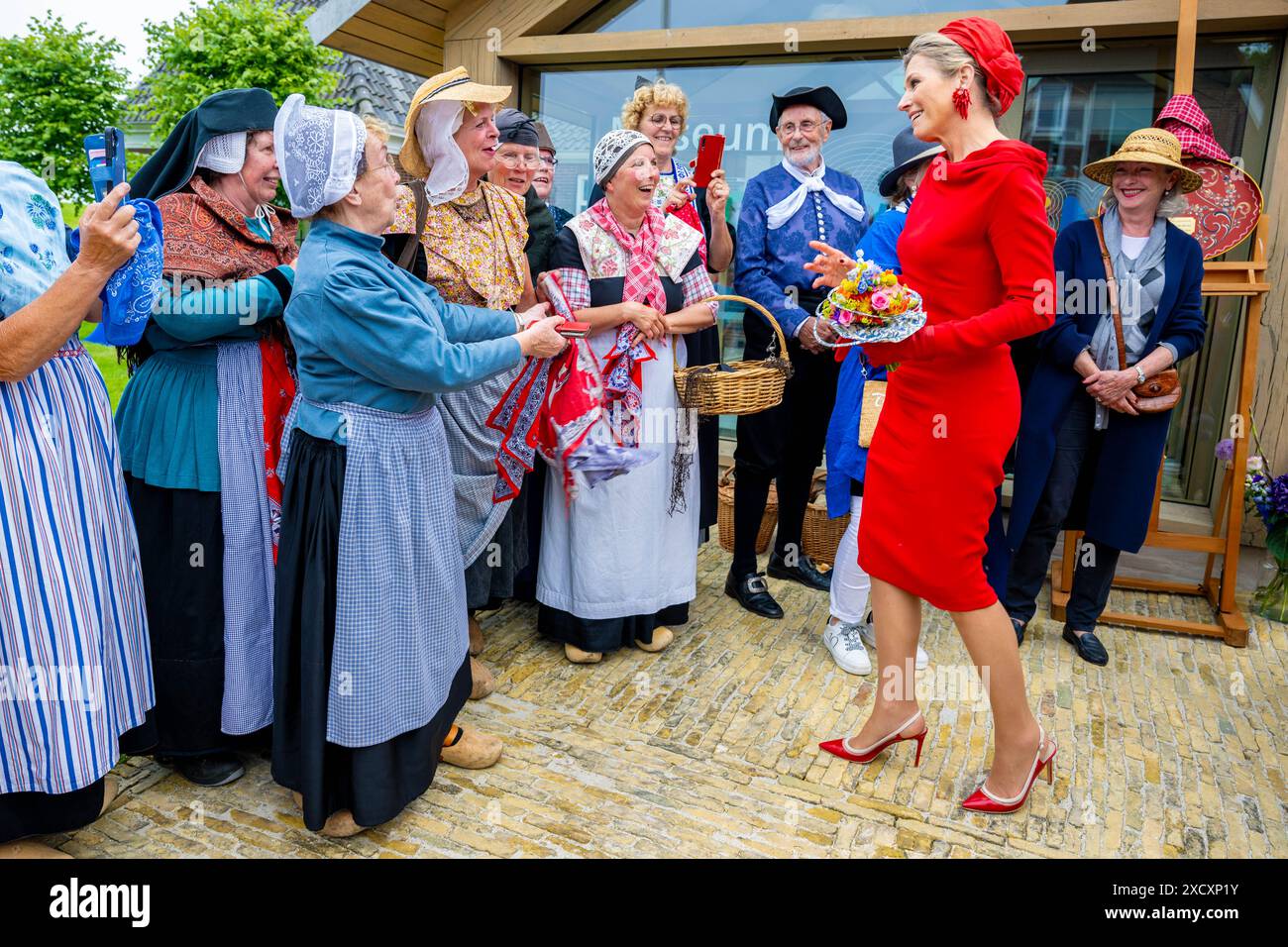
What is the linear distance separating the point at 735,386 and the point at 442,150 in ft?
4.60

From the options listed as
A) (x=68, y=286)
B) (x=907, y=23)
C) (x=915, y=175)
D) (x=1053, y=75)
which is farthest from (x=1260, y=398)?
(x=68, y=286)

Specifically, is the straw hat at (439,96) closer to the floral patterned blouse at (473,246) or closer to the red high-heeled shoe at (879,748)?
the floral patterned blouse at (473,246)

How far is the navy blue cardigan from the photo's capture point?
12.9ft

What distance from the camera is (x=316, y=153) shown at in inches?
90.5

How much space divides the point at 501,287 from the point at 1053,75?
3.90 meters

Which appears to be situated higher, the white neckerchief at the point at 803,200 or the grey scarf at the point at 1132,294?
the white neckerchief at the point at 803,200

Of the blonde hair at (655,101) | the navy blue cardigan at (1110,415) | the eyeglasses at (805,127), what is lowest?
the navy blue cardigan at (1110,415)

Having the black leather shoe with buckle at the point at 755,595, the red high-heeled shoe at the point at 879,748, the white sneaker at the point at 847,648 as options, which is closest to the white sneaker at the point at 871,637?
the white sneaker at the point at 847,648

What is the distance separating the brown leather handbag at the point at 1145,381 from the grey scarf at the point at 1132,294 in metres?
0.02

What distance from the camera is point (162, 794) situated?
2.87m

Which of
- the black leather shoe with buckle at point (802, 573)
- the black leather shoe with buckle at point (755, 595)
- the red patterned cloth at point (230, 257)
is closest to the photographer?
the red patterned cloth at point (230, 257)

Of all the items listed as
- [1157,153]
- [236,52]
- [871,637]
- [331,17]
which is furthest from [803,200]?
[236,52]

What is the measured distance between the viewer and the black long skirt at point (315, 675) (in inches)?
98.2

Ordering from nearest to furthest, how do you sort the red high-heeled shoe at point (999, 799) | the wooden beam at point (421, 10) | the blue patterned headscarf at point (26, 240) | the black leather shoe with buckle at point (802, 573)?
the blue patterned headscarf at point (26, 240)
the red high-heeled shoe at point (999, 799)
the black leather shoe with buckle at point (802, 573)
the wooden beam at point (421, 10)
